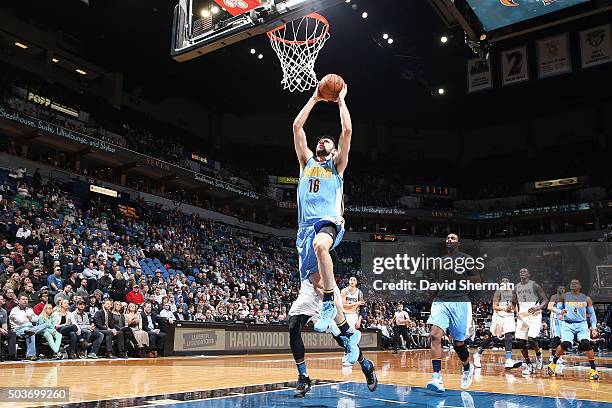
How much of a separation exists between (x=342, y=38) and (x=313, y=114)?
12444 millimetres

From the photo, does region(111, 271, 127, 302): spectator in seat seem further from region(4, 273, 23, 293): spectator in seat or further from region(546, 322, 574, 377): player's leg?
region(546, 322, 574, 377): player's leg

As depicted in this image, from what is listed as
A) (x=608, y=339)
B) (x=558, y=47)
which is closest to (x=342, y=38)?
(x=558, y=47)

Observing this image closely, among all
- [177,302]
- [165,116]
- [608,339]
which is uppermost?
[165,116]

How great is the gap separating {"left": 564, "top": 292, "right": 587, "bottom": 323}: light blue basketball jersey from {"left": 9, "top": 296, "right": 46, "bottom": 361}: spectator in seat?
1062 cm

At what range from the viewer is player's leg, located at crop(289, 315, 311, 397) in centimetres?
502

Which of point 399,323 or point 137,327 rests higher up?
point 137,327

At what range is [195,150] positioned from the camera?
32.0 metres

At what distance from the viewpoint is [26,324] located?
36.0ft

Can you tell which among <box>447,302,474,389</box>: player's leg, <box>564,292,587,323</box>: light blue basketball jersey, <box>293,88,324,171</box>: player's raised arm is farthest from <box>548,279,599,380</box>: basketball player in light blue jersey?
<box>293,88,324,171</box>: player's raised arm

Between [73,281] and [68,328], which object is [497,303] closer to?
[68,328]

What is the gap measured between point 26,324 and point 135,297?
12.0 ft

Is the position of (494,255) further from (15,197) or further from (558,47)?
(15,197)

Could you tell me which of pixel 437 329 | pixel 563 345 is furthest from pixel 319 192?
pixel 563 345

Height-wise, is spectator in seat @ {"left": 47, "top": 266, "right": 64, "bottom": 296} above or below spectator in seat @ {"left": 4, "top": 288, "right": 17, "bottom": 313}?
above
